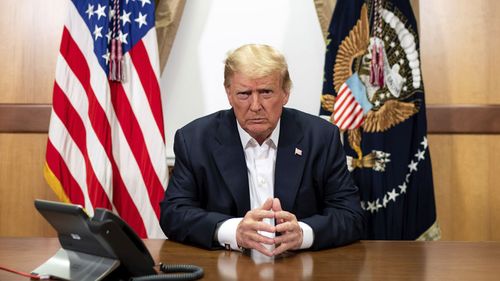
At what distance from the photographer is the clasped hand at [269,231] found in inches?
77.0

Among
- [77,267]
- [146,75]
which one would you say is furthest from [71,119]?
[77,267]

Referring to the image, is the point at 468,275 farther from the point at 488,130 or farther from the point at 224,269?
the point at 488,130

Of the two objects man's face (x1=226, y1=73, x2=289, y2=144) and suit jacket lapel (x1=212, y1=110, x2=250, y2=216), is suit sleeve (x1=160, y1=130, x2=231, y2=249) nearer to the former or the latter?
suit jacket lapel (x1=212, y1=110, x2=250, y2=216)

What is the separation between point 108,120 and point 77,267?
6.36 ft

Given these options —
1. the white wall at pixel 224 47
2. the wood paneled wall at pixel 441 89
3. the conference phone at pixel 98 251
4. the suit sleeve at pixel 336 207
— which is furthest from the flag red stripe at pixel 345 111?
the conference phone at pixel 98 251

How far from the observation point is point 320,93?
388 cm

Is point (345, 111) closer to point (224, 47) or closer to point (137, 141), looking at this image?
point (224, 47)

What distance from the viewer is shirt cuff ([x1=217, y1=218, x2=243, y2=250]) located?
2061 mm

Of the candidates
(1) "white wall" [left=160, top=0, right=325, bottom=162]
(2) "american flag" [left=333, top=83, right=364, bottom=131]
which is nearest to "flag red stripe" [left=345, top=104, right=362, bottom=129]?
(2) "american flag" [left=333, top=83, right=364, bottom=131]

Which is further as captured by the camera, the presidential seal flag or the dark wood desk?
the presidential seal flag

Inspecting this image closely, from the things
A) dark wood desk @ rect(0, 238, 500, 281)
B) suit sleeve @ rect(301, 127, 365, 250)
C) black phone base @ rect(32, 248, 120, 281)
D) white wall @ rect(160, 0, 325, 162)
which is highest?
white wall @ rect(160, 0, 325, 162)

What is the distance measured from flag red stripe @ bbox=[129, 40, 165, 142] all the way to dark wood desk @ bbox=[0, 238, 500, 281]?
1.44 metres

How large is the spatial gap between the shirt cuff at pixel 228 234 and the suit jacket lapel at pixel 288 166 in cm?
29

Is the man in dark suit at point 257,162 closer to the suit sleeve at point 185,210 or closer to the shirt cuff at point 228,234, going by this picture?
the suit sleeve at point 185,210
